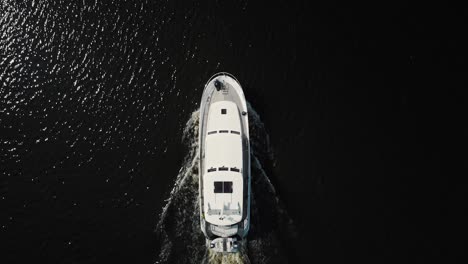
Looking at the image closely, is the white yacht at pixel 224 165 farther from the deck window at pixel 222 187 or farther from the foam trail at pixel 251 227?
the foam trail at pixel 251 227

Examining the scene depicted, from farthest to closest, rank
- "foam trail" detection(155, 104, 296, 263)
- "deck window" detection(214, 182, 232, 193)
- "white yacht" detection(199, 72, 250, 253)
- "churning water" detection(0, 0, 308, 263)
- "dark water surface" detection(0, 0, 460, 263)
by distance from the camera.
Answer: "dark water surface" detection(0, 0, 460, 263) < "churning water" detection(0, 0, 308, 263) < "foam trail" detection(155, 104, 296, 263) < "deck window" detection(214, 182, 232, 193) < "white yacht" detection(199, 72, 250, 253)

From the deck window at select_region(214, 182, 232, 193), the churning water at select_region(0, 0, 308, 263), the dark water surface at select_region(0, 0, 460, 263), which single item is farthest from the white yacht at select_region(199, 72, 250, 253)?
the dark water surface at select_region(0, 0, 460, 263)

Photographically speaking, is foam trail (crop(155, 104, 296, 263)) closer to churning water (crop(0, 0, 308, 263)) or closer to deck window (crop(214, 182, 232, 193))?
churning water (crop(0, 0, 308, 263))

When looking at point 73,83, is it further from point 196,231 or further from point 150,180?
point 196,231

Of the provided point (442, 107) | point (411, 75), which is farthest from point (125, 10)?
point (442, 107)

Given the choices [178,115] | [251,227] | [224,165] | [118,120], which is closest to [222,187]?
[224,165]
